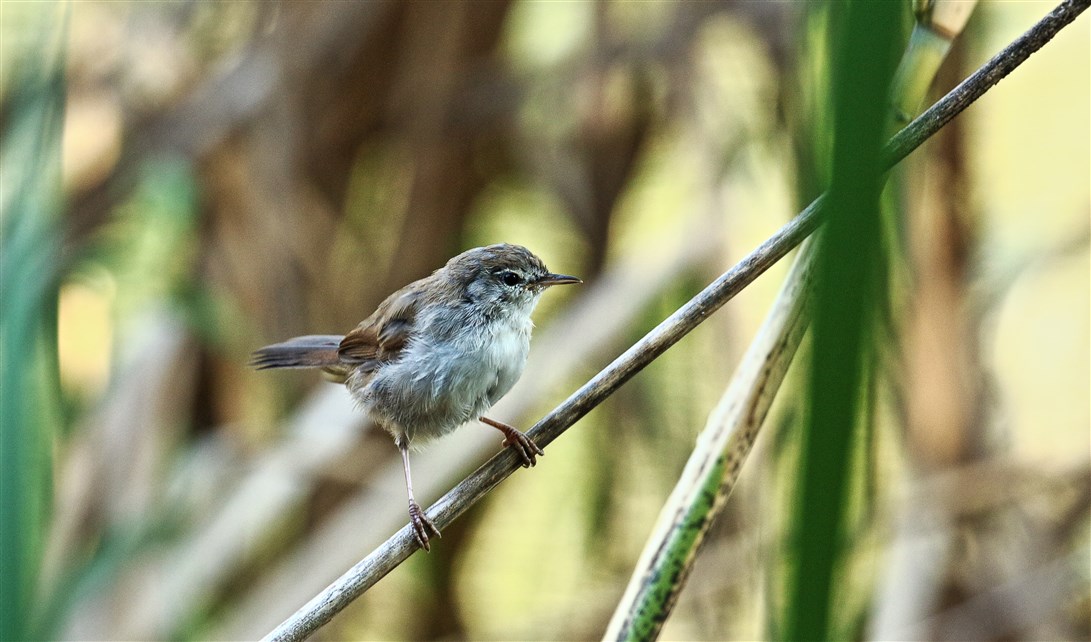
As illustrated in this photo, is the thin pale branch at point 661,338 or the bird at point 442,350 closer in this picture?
the thin pale branch at point 661,338

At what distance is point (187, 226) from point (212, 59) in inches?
27.3

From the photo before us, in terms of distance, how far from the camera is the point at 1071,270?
3068mm

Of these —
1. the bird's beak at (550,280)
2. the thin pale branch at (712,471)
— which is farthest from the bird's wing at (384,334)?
the thin pale branch at (712,471)

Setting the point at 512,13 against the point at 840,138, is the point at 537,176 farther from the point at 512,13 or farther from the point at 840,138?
the point at 840,138

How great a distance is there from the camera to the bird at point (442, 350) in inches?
77.6

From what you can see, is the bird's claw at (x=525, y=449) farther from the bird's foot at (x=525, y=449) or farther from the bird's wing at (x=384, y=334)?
the bird's wing at (x=384, y=334)

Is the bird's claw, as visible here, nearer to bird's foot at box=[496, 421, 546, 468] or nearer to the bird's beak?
bird's foot at box=[496, 421, 546, 468]

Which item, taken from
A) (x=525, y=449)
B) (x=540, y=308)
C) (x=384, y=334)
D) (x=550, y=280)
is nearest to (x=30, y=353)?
(x=525, y=449)

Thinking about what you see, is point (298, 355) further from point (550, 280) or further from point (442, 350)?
point (550, 280)

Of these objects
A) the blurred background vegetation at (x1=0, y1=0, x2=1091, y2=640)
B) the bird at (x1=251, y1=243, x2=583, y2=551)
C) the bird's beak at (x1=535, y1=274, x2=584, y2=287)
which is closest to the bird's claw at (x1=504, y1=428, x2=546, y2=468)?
the bird at (x1=251, y1=243, x2=583, y2=551)

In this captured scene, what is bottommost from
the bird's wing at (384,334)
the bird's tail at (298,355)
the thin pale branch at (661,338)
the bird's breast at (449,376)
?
the thin pale branch at (661,338)

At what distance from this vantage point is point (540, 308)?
3.64 meters

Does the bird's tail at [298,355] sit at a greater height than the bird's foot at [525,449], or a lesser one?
greater

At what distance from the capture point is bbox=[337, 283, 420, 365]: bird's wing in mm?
2139
